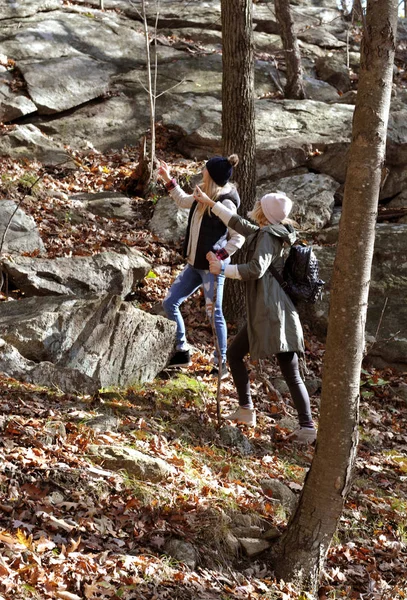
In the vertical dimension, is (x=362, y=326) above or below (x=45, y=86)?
below

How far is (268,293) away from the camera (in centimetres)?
588

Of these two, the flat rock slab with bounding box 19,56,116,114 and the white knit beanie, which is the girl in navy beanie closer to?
the white knit beanie

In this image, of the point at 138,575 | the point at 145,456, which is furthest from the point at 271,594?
the point at 145,456

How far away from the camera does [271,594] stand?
427 centimetres

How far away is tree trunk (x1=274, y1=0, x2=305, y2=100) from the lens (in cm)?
1509

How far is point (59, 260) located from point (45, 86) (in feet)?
23.8

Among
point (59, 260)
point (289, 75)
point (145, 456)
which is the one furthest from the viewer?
point (289, 75)

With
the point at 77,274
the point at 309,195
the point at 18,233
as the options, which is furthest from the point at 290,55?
the point at 77,274

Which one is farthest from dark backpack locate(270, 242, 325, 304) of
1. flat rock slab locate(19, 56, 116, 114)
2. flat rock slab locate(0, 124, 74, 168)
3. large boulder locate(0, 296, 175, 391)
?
flat rock slab locate(19, 56, 116, 114)

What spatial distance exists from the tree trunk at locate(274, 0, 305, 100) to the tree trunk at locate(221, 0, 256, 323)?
20.1 ft

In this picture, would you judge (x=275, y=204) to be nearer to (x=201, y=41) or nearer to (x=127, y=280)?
(x=127, y=280)

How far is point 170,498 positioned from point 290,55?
1265cm

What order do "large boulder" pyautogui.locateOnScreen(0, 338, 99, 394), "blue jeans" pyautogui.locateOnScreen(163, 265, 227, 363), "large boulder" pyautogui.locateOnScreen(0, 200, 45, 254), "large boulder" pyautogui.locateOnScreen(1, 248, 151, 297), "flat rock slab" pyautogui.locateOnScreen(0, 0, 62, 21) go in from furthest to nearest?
"flat rock slab" pyautogui.locateOnScreen(0, 0, 62, 21) → "large boulder" pyautogui.locateOnScreen(0, 200, 45, 254) → "large boulder" pyautogui.locateOnScreen(1, 248, 151, 297) → "blue jeans" pyautogui.locateOnScreen(163, 265, 227, 363) → "large boulder" pyautogui.locateOnScreen(0, 338, 99, 394)

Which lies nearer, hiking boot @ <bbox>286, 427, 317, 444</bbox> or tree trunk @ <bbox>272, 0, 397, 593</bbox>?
tree trunk @ <bbox>272, 0, 397, 593</bbox>
